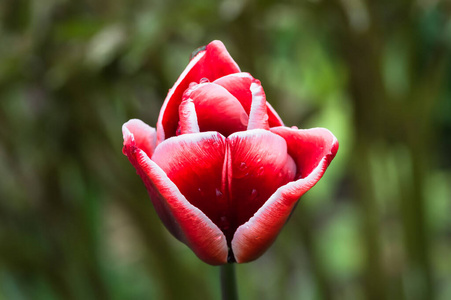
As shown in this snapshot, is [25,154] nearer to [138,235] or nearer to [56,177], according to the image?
[56,177]

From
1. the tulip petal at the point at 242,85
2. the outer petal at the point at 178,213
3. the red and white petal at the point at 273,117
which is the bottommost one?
the outer petal at the point at 178,213

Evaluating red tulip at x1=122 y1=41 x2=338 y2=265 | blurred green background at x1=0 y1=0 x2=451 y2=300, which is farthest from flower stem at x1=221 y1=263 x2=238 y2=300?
blurred green background at x1=0 y1=0 x2=451 y2=300

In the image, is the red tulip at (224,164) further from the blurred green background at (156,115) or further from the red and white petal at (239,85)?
the blurred green background at (156,115)

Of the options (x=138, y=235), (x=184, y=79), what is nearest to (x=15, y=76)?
(x=138, y=235)

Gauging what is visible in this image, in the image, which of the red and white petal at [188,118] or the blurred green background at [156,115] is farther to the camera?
the blurred green background at [156,115]

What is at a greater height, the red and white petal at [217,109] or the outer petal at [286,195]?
the red and white petal at [217,109]

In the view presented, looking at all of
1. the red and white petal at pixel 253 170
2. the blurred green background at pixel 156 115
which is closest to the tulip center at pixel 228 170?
the red and white petal at pixel 253 170

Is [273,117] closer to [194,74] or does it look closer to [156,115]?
[194,74]

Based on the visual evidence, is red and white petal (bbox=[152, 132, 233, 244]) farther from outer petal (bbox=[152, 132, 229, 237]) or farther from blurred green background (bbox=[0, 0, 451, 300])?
blurred green background (bbox=[0, 0, 451, 300])
